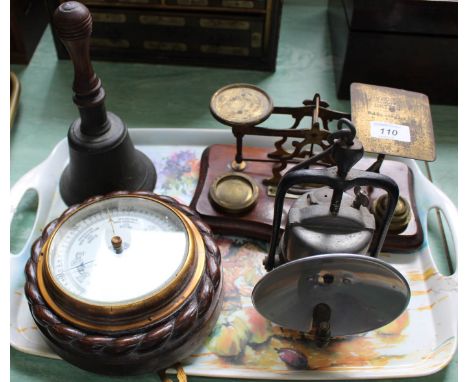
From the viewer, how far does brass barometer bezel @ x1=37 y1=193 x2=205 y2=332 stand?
102 centimetres

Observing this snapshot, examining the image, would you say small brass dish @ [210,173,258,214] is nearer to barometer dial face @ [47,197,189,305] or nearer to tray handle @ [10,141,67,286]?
barometer dial face @ [47,197,189,305]

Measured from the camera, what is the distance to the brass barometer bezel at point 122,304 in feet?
3.34

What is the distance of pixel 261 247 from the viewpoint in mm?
1352

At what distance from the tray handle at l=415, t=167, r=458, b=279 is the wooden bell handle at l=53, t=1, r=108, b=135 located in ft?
2.65

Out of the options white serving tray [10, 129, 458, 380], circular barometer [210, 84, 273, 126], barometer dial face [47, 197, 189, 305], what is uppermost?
circular barometer [210, 84, 273, 126]

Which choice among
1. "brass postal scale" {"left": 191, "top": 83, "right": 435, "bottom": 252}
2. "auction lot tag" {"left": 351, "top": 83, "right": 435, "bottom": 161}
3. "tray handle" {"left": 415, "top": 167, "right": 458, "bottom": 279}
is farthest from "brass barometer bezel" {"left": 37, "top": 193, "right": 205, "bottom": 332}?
"tray handle" {"left": 415, "top": 167, "right": 458, "bottom": 279}

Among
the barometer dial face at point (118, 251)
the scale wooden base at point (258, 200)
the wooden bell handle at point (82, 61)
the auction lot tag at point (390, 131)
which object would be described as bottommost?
the scale wooden base at point (258, 200)

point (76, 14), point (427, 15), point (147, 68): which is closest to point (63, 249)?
point (76, 14)

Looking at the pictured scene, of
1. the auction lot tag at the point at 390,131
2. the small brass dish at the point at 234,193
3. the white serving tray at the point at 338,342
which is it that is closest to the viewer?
the white serving tray at the point at 338,342

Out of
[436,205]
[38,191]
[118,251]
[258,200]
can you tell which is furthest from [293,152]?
[38,191]

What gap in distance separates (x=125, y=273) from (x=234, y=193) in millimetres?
398

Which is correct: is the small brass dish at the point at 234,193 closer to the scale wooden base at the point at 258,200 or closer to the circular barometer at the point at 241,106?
the scale wooden base at the point at 258,200

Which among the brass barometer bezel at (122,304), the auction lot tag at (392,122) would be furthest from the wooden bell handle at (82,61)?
the auction lot tag at (392,122)

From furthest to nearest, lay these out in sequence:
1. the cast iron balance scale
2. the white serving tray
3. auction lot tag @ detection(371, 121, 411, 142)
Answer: auction lot tag @ detection(371, 121, 411, 142)
the white serving tray
the cast iron balance scale
